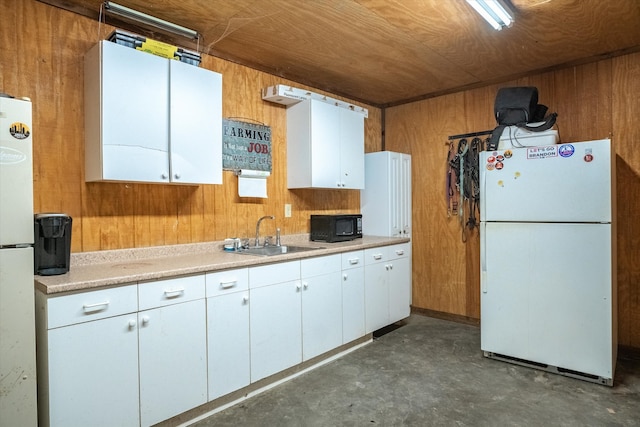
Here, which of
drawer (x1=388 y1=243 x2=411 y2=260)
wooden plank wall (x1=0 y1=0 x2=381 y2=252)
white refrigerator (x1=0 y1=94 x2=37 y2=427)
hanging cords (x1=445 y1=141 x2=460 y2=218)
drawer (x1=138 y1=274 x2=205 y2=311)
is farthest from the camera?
hanging cords (x1=445 y1=141 x2=460 y2=218)

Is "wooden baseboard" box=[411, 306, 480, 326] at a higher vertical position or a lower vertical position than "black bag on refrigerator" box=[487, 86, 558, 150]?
lower

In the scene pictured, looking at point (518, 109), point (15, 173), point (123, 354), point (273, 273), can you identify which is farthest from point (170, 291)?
point (518, 109)

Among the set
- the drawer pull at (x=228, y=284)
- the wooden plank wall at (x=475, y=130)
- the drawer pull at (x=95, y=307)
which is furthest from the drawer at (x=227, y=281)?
the wooden plank wall at (x=475, y=130)

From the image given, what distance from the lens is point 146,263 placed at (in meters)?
2.38

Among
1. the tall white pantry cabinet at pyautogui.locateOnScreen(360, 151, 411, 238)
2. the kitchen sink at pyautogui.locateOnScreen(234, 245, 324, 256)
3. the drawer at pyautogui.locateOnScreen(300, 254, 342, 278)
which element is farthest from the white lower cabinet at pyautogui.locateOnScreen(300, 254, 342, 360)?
the tall white pantry cabinet at pyautogui.locateOnScreen(360, 151, 411, 238)

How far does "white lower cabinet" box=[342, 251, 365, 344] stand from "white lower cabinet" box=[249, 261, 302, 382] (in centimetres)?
53

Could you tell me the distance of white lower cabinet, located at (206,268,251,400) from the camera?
2307 millimetres

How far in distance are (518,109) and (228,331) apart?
108 inches

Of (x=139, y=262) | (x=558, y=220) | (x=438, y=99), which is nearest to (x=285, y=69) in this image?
(x=438, y=99)

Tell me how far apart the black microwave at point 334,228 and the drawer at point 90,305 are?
1.91m

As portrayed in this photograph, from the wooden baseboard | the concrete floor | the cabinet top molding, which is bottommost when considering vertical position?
the concrete floor

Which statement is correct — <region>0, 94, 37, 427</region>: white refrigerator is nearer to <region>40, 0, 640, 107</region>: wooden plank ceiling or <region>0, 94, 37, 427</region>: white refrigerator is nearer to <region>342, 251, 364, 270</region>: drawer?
<region>40, 0, 640, 107</region>: wooden plank ceiling

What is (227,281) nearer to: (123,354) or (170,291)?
(170,291)

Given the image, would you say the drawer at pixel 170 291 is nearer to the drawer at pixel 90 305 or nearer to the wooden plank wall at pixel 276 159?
the drawer at pixel 90 305
